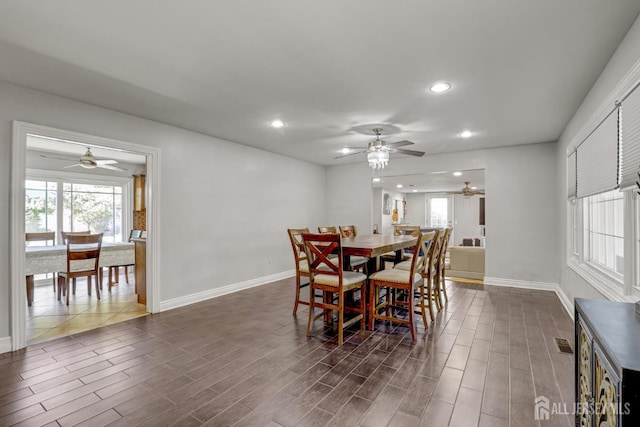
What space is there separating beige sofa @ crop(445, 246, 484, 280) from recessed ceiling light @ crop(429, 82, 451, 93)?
157 inches

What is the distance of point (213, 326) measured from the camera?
3293 mm

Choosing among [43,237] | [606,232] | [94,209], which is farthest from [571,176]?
[94,209]

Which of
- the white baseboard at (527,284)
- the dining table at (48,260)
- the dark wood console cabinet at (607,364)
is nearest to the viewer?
the dark wood console cabinet at (607,364)

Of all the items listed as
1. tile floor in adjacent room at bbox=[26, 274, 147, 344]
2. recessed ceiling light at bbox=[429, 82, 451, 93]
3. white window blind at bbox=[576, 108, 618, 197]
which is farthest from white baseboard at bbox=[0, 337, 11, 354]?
white window blind at bbox=[576, 108, 618, 197]

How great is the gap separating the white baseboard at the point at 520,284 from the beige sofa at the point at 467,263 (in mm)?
482

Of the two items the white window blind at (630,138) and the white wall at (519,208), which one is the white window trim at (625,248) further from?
the white wall at (519,208)

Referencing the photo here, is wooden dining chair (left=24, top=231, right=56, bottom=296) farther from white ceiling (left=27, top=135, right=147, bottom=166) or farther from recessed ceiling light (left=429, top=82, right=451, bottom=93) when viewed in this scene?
recessed ceiling light (left=429, top=82, right=451, bottom=93)

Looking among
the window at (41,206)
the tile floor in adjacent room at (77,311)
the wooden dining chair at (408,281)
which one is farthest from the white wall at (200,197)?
the window at (41,206)

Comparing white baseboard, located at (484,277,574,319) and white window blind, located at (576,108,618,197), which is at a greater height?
white window blind, located at (576,108,618,197)

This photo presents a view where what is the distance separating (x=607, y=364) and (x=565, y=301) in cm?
384

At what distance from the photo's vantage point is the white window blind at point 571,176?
344 cm

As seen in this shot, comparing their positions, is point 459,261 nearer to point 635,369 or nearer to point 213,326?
point 213,326

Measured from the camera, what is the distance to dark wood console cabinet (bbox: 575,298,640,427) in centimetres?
83

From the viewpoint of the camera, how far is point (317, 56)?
227 centimetres
